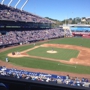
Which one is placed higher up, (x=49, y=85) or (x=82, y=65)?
(x=49, y=85)

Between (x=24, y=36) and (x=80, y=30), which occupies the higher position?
(x=80, y=30)

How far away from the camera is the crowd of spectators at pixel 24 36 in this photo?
52737 mm

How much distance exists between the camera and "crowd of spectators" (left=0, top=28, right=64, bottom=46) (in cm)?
5274

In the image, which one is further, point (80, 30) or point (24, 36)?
point (80, 30)

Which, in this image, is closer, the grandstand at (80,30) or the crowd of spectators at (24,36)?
the crowd of spectators at (24,36)

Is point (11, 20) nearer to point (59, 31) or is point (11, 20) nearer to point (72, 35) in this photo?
point (59, 31)

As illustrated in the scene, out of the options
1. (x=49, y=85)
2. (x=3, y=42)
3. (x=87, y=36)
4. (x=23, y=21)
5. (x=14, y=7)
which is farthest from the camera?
(x=87, y=36)

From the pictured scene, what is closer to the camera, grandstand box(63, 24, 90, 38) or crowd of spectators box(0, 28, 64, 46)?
crowd of spectators box(0, 28, 64, 46)

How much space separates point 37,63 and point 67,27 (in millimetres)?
70431

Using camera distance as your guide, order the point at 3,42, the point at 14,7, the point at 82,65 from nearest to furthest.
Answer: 1. the point at 82,65
2. the point at 3,42
3. the point at 14,7

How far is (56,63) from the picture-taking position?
30516mm

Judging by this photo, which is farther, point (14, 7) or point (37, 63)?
point (14, 7)

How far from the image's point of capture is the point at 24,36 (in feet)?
206

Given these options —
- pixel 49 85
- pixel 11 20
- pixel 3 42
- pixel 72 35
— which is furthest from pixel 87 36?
pixel 49 85
